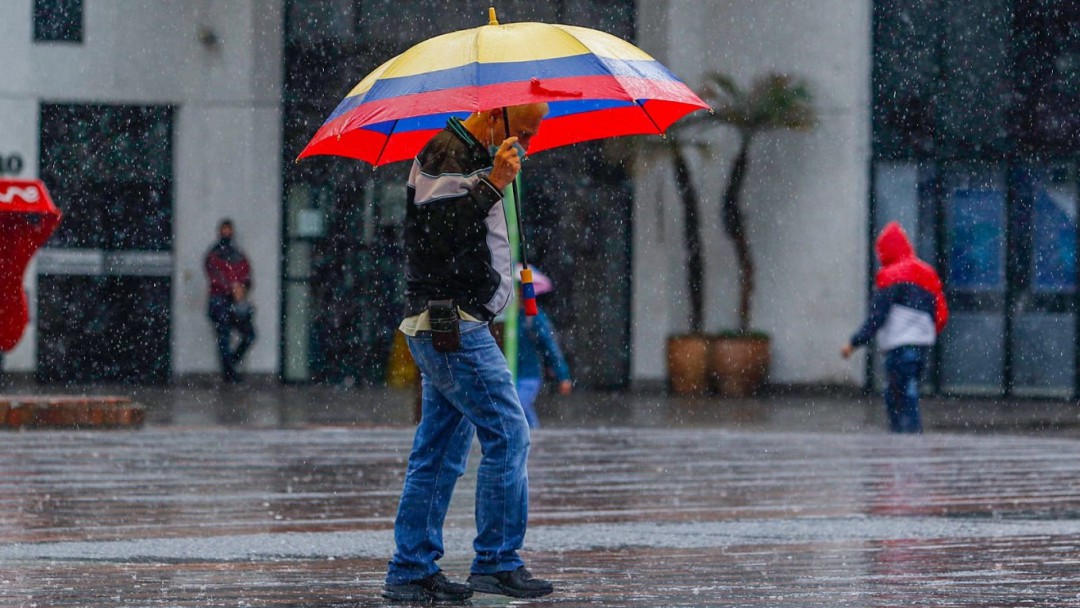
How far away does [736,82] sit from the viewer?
918 inches

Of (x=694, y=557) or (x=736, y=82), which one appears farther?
(x=736, y=82)

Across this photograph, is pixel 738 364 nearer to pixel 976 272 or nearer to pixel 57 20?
pixel 976 272

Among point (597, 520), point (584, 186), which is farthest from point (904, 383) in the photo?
point (584, 186)

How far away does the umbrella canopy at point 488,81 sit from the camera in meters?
5.97

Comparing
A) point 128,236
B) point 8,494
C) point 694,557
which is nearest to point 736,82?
point 128,236

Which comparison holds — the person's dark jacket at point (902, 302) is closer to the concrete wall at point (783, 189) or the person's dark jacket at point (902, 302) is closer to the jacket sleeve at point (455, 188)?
the concrete wall at point (783, 189)

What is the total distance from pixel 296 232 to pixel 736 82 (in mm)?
5667

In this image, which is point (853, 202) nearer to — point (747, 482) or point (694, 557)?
point (747, 482)

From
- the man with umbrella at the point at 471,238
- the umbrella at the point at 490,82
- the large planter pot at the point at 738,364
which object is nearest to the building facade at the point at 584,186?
the large planter pot at the point at 738,364

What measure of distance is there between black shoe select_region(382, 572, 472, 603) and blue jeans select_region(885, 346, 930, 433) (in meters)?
9.22

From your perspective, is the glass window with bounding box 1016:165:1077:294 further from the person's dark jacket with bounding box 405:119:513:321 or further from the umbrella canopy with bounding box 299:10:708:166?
the person's dark jacket with bounding box 405:119:513:321

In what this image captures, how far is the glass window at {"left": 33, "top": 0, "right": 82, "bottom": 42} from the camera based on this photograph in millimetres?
24109

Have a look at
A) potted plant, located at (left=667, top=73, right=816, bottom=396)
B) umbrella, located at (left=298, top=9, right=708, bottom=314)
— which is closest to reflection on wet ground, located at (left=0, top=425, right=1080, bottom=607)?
umbrella, located at (left=298, top=9, right=708, bottom=314)

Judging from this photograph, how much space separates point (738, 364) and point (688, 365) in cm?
65
